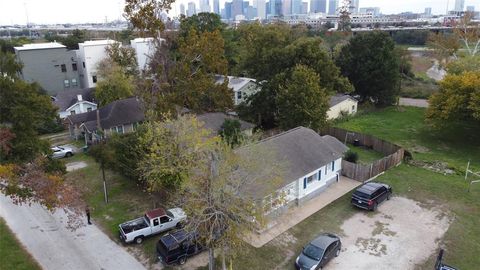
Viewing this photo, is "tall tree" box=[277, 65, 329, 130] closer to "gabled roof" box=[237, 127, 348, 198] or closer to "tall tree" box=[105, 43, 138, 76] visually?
"gabled roof" box=[237, 127, 348, 198]

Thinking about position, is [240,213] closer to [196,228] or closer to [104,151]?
[196,228]

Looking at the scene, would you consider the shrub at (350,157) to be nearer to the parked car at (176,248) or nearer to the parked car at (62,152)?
the parked car at (176,248)

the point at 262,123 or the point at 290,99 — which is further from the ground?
the point at 290,99

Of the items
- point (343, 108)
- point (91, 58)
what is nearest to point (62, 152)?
point (91, 58)

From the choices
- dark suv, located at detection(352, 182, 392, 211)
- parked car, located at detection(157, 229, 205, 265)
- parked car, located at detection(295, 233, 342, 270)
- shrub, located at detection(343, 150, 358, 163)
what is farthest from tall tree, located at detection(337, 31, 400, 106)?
parked car, located at detection(157, 229, 205, 265)

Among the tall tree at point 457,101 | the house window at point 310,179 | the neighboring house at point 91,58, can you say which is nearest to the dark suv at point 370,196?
the house window at point 310,179

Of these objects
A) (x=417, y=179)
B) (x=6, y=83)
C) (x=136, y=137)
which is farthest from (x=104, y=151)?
(x=417, y=179)
